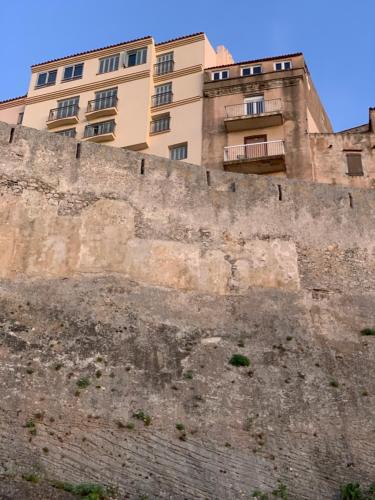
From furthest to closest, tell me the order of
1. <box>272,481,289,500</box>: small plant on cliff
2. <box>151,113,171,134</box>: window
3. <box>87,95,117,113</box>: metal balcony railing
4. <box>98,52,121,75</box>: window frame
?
<box>98,52,121,75</box>: window frame → <box>87,95,117,113</box>: metal balcony railing → <box>151,113,171,134</box>: window → <box>272,481,289,500</box>: small plant on cliff

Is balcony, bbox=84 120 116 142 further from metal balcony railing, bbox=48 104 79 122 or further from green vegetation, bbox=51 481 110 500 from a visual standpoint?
green vegetation, bbox=51 481 110 500

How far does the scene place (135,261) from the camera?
1633 cm

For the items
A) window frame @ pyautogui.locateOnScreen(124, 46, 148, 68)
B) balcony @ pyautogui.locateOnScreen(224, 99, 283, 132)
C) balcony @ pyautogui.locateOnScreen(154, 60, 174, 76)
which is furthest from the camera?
window frame @ pyautogui.locateOnScreen(124, 46, 148, 68)

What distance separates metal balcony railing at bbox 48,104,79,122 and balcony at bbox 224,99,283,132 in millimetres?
7599

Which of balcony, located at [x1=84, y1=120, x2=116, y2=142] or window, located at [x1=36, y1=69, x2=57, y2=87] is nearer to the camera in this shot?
balcony, located at [x1=84, y1=120, x2=116, y2=142]

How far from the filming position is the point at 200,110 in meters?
29.7

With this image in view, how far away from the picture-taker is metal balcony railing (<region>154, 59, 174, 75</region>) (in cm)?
3152

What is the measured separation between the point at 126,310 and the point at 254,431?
4.24m

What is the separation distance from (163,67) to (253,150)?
23.5ft

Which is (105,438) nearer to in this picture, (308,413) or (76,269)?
(308,413)

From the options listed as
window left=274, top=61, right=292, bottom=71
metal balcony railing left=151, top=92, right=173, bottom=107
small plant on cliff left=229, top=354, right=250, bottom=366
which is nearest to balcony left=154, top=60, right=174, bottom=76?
metal balcony railing left=151, top=92, right=173, bottom=107

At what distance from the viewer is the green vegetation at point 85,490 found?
9.79 metres

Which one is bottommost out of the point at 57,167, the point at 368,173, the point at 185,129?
the point at 57,167

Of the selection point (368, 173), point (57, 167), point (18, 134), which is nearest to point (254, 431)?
point (57, 167)
